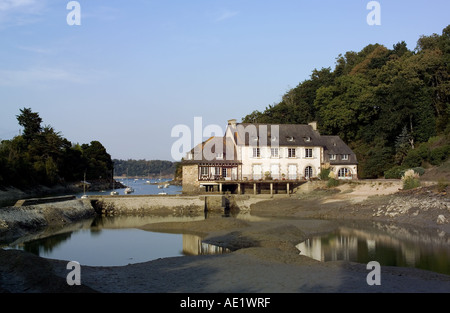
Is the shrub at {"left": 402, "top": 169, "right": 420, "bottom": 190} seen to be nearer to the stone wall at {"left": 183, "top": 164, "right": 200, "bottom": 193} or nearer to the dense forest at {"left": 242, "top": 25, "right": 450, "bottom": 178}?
the dense forest at {"left": 242, "top": 25, "right": 450, "bottom": 178}

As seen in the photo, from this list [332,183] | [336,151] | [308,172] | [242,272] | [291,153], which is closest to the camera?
[242,272]

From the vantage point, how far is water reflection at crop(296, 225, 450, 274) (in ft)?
65.4

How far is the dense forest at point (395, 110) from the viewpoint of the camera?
53375 millimetres

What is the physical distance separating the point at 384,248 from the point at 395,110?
36.6 m

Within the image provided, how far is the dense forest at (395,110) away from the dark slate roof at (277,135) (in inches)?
345

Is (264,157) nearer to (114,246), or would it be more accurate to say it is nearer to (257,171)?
(257,171)

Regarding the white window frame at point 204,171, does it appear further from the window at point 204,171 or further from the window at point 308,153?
the window at point 308,153

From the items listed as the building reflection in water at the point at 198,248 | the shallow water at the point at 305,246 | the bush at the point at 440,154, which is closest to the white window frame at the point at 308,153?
the bush at the point at 440,154

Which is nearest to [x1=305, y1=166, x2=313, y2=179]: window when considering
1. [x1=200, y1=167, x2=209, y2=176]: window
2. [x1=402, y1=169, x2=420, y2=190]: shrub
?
[x1=200, y1=167, x2=209, y2=176]: window

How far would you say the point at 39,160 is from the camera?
79312 millimetres

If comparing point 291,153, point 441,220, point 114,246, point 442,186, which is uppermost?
point 291,153

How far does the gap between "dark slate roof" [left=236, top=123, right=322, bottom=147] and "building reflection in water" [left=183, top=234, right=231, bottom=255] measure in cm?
2524

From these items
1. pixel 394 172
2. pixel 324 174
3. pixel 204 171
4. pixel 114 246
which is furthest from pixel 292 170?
pixel 114 246
